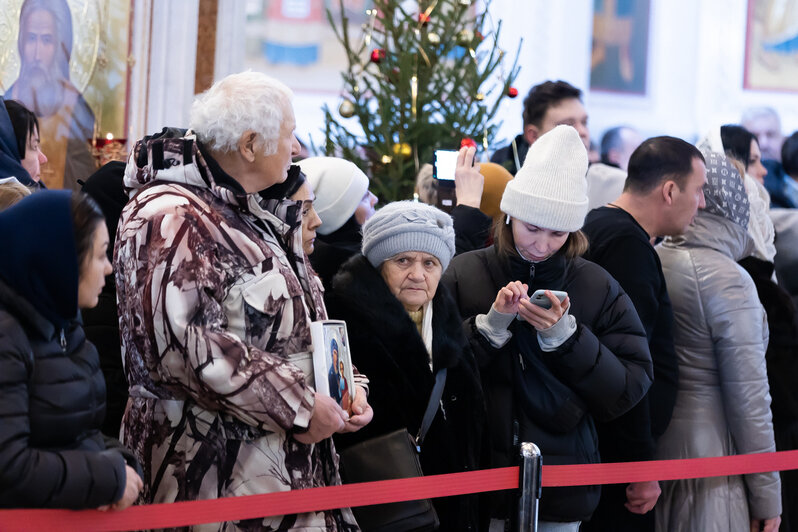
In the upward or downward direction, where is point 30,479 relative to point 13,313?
downward

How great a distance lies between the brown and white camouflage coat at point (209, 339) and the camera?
2740mm

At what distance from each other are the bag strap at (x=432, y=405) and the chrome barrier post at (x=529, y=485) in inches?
13.3

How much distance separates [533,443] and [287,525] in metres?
1.09

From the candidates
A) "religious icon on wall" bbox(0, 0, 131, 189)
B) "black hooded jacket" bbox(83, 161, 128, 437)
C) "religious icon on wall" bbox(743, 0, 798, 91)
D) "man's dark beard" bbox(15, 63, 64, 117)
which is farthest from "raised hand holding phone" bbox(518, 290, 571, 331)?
"religious icon on wall" bbox(743, 0, 798, 91)

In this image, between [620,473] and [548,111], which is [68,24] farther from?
[620,473]

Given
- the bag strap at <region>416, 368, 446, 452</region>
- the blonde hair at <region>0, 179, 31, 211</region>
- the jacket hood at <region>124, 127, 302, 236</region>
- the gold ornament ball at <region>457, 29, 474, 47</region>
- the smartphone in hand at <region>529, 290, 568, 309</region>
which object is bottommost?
the bag strap at <region>416, 368, 446, 452</region>

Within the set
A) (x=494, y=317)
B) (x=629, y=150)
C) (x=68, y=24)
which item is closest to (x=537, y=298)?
(x=494, y=317)

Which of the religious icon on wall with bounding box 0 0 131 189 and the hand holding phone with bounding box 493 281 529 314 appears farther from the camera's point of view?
the religious icon on wall with bounding box 0 0 131 189

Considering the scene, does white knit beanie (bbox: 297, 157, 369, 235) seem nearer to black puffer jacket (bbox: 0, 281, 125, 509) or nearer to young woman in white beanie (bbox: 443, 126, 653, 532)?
young woman in white beanie (bbox: 443, 126, 653, 532)

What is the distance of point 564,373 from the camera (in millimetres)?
3775

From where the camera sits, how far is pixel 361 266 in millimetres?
3717

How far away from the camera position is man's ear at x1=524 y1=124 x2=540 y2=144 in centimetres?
577

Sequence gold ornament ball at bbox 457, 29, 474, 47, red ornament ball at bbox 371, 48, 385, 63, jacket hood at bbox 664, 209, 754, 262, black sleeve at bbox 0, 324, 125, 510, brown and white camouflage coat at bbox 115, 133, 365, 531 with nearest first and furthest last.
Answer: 1. black sleeve at bbox 0, 324, 125, 510
2. brown and white camouflage coat at bbox 115, 133, 365, 531
3. jacket hood at bbox 664, 209, 754, 262
4. red ornament ball at bbox 371, 48, 385, 63
5. gold ornament ball at bbox 457, 29, 474, 47

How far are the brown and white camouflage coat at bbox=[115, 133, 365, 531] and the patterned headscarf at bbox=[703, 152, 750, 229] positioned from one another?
2.42m
